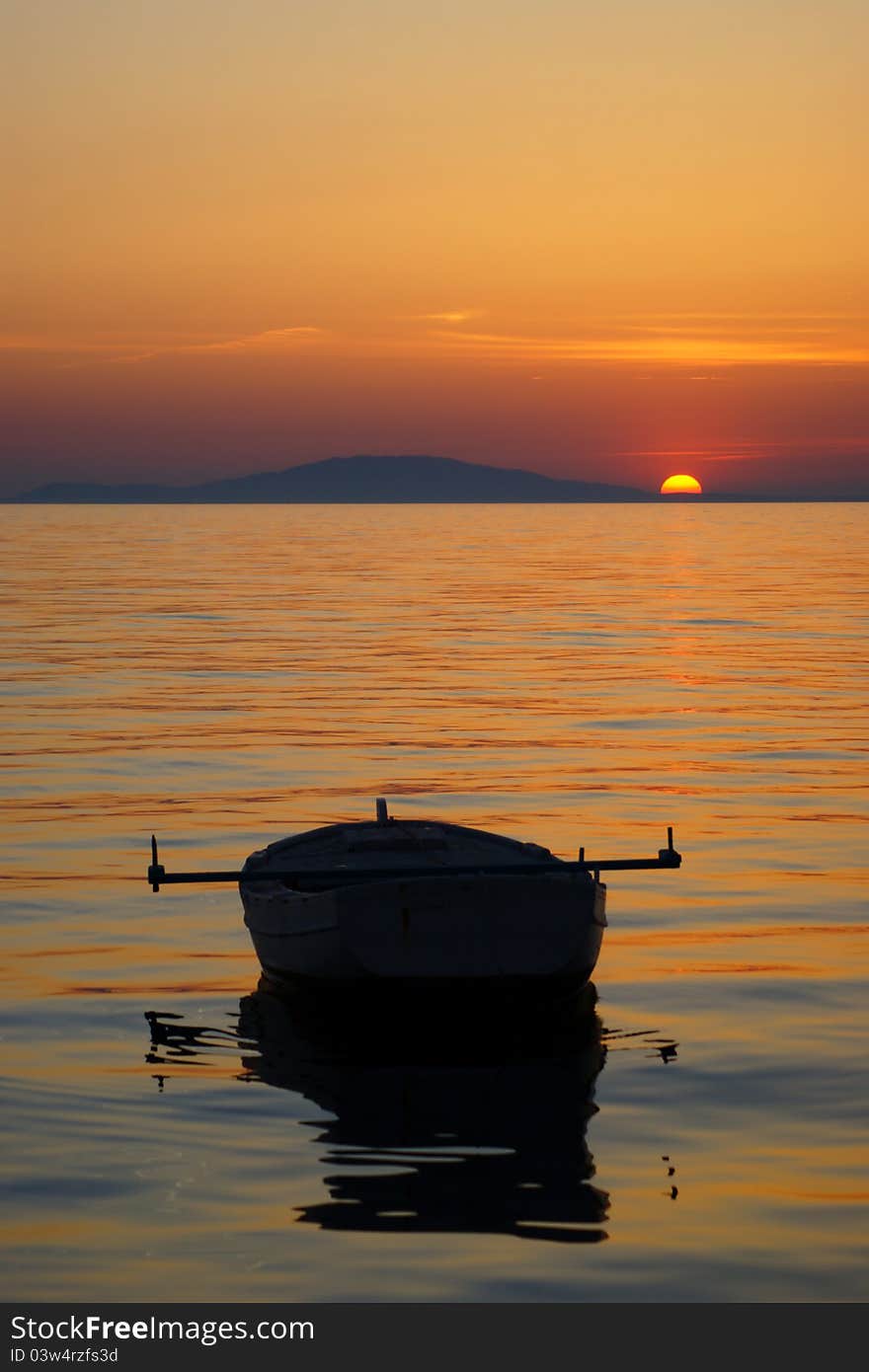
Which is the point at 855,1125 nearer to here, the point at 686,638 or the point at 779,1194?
the point at 779,1194

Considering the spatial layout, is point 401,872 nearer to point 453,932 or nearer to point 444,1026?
point 453,932

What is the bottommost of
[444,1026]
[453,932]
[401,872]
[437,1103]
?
[437,1103]

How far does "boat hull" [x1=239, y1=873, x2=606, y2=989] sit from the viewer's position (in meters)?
19.2

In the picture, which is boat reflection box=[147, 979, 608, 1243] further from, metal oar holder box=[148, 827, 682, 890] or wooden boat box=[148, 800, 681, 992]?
metal oar holder box=[148, 827, 682, 890]

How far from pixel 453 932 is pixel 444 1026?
3.32ft

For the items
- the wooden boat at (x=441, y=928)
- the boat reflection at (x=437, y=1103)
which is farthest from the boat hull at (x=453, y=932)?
the boat reflection at (x=437, y=1103)

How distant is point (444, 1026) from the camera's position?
63.7 feet

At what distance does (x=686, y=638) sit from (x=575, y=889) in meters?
53.3

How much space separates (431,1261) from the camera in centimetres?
1288

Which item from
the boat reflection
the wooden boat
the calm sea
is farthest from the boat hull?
the calm sea

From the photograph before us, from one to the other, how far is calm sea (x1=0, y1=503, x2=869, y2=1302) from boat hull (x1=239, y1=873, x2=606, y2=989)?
2.29ft

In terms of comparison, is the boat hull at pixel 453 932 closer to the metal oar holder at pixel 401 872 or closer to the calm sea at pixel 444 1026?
the metal oar holder at pixel 401 872

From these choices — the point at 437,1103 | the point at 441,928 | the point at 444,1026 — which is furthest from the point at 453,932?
the point at 437,1103
